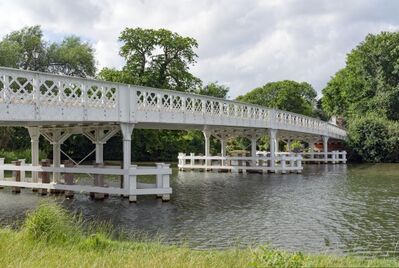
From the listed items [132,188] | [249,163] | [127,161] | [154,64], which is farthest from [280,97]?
[132,188]

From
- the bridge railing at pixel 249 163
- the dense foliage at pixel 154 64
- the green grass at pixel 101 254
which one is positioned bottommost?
the green grass at pixel 101 254

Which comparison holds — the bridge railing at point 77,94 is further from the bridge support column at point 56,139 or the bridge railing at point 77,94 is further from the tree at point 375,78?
the tree at point 375,78

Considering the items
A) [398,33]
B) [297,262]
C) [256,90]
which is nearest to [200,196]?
[297,262]

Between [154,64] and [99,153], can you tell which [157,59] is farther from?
[99,153]

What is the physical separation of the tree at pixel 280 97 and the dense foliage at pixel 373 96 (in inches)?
291

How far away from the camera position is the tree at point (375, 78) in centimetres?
6488

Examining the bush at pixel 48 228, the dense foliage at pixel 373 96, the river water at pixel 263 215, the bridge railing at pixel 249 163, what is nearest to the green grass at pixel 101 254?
the bush at pixel 48 228

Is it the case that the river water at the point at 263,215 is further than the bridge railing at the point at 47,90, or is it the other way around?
the bridge railing at the point at 47,90

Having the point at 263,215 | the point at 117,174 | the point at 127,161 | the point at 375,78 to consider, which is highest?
the point at 375,78

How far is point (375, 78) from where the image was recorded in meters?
67.5

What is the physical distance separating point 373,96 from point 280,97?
17684mm

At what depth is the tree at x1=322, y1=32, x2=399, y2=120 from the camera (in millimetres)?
64875

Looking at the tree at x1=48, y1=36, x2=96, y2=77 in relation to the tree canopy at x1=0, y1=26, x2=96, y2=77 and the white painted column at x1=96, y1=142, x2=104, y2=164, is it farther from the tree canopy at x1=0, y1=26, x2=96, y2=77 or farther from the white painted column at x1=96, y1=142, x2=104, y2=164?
the white painted column at x1=96, y1=142, x2=104, y2=164

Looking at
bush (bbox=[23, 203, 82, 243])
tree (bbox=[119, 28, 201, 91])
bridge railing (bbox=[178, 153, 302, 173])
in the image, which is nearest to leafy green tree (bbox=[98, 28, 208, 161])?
tree (bbox=[119, 28, 201, 91])
